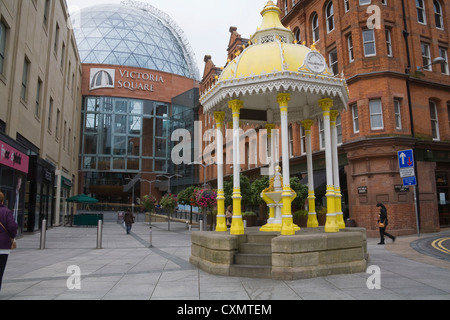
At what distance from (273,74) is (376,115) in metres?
14.1

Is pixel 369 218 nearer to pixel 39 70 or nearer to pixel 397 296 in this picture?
pixel 397 296

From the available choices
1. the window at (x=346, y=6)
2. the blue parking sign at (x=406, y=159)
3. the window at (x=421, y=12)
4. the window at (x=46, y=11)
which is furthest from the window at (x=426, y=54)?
the window at (x=46, y=11)

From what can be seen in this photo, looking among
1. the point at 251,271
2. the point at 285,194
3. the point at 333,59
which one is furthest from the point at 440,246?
the point at 333,59

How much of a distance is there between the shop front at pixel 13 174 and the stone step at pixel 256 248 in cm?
1229

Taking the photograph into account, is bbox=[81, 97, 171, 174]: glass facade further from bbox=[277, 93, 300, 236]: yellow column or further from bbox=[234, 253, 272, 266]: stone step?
bbox=[234, 253, 272, 266]: stone step

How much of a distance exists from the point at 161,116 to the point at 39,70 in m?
41.8

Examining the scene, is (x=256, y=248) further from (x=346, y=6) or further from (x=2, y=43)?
(x=346, y=6)

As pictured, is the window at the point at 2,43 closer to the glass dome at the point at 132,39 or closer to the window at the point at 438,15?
the window at the point at 438,15

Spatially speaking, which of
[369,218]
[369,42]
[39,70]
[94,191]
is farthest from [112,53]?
[369,218]

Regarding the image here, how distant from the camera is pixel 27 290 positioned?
257 inches

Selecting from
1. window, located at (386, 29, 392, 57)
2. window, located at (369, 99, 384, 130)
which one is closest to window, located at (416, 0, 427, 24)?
window, located at (386, 29, 392, 57)

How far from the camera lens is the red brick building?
1934cm

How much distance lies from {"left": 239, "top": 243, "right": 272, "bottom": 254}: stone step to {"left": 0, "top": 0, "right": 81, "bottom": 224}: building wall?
14262mm

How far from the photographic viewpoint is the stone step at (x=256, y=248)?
7.96 meters
